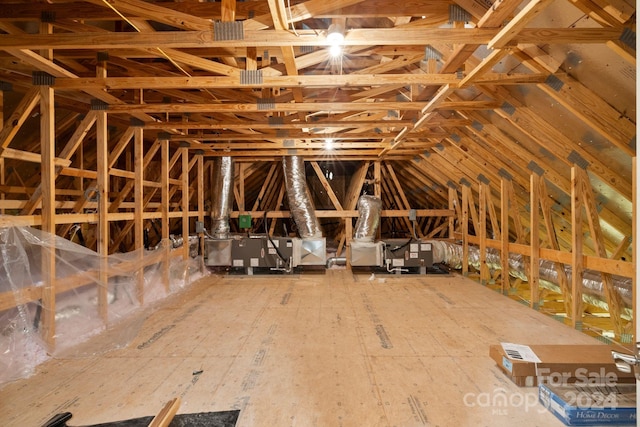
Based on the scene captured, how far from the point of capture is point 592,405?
174 cm

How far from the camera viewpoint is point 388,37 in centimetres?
202

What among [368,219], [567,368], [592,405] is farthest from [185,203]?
[592,405]

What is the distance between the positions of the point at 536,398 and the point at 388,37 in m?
2.26

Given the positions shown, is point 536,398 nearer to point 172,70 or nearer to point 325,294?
point 325,294

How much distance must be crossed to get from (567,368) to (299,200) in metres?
4.20

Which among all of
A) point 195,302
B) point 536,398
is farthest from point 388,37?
point 195,302

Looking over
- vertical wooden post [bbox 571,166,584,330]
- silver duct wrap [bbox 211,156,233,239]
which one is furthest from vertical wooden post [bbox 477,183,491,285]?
silver duct wrap [bbox 211,156,233,239]

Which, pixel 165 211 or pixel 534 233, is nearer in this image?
pixel 534 233

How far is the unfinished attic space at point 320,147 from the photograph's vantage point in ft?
6.42

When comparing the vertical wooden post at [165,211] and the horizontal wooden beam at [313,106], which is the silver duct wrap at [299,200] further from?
the horizontal wooden beam at [313,106]

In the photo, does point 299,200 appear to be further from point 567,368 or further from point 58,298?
point 567,368

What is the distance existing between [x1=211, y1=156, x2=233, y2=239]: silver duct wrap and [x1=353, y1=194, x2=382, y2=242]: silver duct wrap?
7.35 ft

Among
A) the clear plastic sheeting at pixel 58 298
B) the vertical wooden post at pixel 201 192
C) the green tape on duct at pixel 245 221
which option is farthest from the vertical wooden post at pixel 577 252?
the vertical wooden post at pixel 201 192

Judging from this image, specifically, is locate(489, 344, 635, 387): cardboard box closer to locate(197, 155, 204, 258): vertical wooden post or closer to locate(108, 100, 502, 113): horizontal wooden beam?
locate(108, 100, 502, 113): horizontal wooden beam
